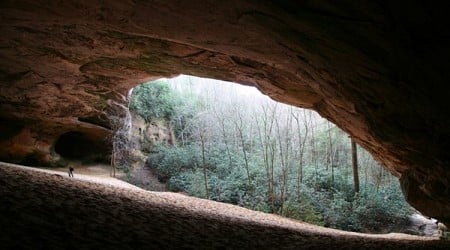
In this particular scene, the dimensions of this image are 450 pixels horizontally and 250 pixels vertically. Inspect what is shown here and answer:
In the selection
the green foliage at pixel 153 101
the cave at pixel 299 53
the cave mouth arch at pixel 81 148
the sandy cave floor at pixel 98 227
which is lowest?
the sandy cave floor at pixel 98 227

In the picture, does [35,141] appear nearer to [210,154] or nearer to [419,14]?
[210,154]

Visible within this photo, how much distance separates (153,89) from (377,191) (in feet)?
41.2

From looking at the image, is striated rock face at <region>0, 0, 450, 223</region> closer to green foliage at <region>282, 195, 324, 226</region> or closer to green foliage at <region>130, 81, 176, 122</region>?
green foliage at <region>282, 195, 324, 226</region>

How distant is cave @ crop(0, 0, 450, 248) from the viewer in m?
3.94

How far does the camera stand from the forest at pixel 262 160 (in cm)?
1389

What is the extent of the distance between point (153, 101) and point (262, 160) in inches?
274

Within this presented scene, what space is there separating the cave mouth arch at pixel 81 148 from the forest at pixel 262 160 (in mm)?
1127

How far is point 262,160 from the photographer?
18.2 meters

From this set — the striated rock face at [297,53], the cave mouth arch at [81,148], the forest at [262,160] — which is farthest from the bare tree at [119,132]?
the striated rock face at [297,53]

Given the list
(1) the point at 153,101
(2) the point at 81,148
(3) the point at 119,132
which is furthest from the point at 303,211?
(2) the point at 81,148

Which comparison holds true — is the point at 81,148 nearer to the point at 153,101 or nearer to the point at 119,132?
the point at 119,132

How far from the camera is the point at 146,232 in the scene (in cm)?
387

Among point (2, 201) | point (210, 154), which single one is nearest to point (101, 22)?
point (2, 201)

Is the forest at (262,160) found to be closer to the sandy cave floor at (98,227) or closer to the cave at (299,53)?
the cave at (299,53)
